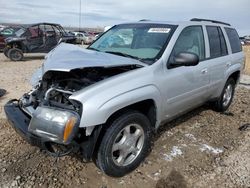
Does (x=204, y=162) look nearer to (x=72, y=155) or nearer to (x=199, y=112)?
(x=72, y=155)

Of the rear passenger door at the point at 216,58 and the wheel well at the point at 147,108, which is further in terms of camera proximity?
the rear passenger door at the point at 216,58

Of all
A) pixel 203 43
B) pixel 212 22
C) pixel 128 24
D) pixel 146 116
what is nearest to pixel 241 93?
pixel 212 22

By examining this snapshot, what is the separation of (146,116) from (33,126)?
1.35m

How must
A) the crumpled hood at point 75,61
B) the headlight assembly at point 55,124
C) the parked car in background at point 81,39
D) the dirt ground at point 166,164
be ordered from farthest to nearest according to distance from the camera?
1. the parked car in background at point 81,39
2. the dirt ground at point 166,164
3. the crumpled hood at point 75,61
4. the headlight assembly at point 55,124

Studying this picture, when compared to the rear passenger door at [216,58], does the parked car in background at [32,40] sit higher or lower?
lower

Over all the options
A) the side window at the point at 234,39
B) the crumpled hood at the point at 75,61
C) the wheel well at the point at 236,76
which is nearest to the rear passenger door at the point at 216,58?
the side window at the point at 234,39

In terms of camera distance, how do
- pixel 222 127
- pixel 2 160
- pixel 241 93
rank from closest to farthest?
pixel 2 160 → pixel 222 127 → pixel 241 93

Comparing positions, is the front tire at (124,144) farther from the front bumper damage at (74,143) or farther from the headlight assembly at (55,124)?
the headlight assembly at (55,124)

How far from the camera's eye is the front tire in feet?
10.6

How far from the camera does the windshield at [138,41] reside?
400 cm

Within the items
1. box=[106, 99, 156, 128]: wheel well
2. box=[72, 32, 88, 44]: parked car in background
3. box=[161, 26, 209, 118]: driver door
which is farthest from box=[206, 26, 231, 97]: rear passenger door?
box=[72, 32, 88, 44]: parked car in background

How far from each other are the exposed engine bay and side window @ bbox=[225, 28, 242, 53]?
3.08 meters

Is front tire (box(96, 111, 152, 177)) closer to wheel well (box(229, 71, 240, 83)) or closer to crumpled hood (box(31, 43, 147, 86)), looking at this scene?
crumpled hood (box(31, 43, 147, 86))

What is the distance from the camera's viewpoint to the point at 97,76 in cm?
353
